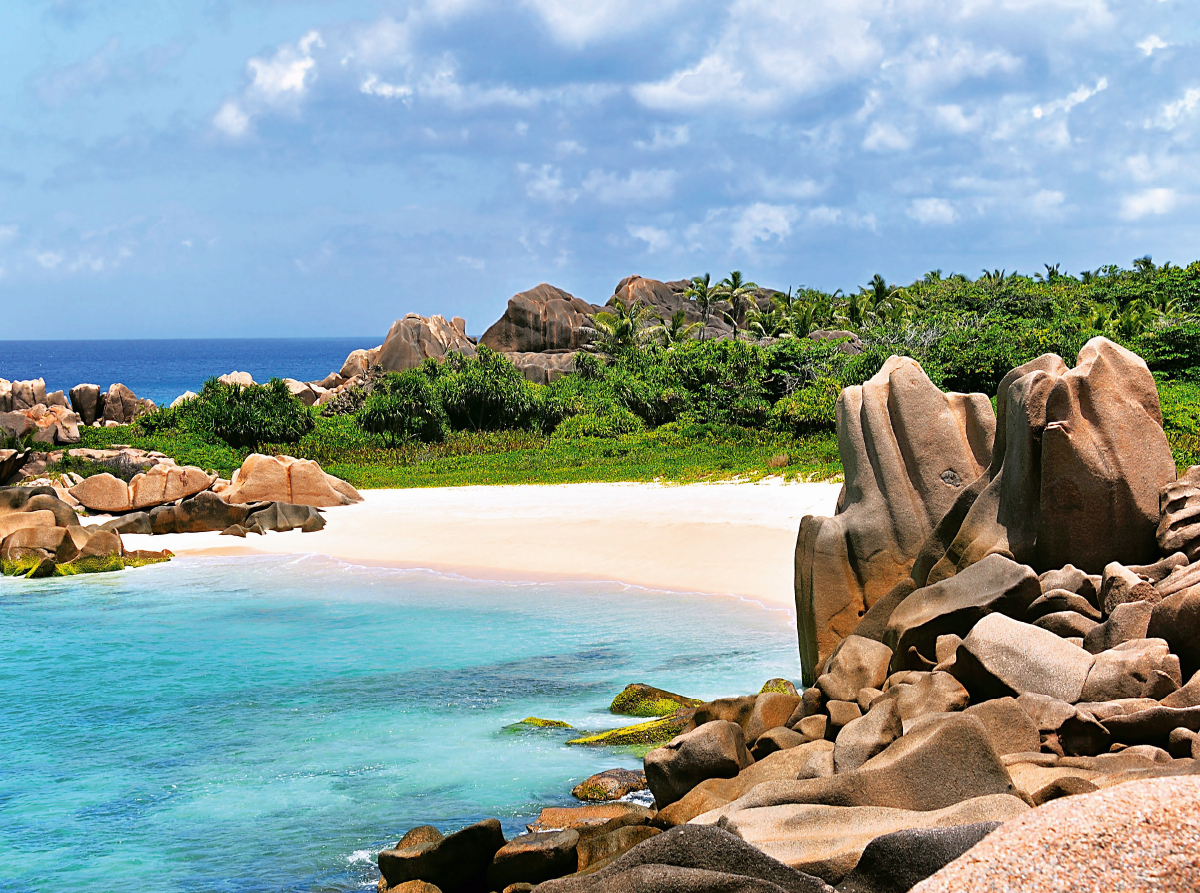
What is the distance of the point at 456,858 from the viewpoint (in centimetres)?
641

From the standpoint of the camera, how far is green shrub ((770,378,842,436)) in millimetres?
29195

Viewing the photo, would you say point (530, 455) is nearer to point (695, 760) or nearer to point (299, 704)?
point (299, 704)

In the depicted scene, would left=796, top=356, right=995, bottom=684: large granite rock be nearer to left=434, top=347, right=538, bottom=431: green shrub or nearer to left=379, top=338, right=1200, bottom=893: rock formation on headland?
left=379, top=338, right=1200, bottom=893: rock formation on headland

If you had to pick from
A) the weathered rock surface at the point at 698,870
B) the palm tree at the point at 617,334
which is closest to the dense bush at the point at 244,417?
the palm tree at the point at 617,334

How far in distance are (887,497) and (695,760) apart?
3.47m

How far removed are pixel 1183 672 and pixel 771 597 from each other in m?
9.31

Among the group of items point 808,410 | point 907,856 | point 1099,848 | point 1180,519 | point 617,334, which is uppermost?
point 617,334

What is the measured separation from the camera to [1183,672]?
5.90 metres

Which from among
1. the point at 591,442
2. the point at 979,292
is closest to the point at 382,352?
the point at 591,442

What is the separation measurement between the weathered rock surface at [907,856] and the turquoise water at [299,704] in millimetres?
4396

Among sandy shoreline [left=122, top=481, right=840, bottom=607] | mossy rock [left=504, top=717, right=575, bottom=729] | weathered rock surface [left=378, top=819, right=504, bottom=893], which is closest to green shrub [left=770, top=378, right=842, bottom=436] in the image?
sandy shoreline [left=122, top=481, right=840, bottom=607]

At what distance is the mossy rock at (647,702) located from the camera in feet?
33.5

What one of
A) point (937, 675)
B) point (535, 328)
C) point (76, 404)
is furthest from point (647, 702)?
point (535, 328)

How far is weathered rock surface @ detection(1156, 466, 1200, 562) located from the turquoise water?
4.73 metres
